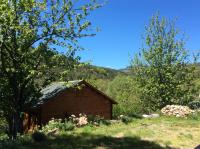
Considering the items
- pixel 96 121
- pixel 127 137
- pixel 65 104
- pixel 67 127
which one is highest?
pixel 65 104

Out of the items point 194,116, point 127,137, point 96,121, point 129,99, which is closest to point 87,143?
point 127,137

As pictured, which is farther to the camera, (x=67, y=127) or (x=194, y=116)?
(x=194, y=116)

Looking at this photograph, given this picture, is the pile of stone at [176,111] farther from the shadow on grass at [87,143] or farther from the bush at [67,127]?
the bush at [67,127]

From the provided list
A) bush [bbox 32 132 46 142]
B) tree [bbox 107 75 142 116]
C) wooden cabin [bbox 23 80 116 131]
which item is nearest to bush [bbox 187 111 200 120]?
bush [bbox 32 132 46 142]

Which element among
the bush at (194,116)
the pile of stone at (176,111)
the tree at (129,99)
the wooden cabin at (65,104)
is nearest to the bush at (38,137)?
the pile of stone at (176,111)

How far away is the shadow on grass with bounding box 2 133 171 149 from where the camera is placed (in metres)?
14.8

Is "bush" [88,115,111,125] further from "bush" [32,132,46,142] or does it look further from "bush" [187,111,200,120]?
"bush" [187,111,200,120]

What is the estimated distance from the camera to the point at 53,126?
60.1 ft

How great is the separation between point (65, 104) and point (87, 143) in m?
30.3

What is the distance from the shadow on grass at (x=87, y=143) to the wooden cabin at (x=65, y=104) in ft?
73.4

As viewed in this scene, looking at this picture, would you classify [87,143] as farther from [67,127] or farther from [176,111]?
[176,111]

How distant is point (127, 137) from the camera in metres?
17.1

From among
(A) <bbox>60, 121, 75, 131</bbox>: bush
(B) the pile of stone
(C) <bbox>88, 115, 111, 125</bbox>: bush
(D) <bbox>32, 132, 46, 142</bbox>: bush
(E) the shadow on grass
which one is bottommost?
(E) the shadow on grass

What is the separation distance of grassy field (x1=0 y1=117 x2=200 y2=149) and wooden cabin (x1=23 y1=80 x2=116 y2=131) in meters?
19.6
